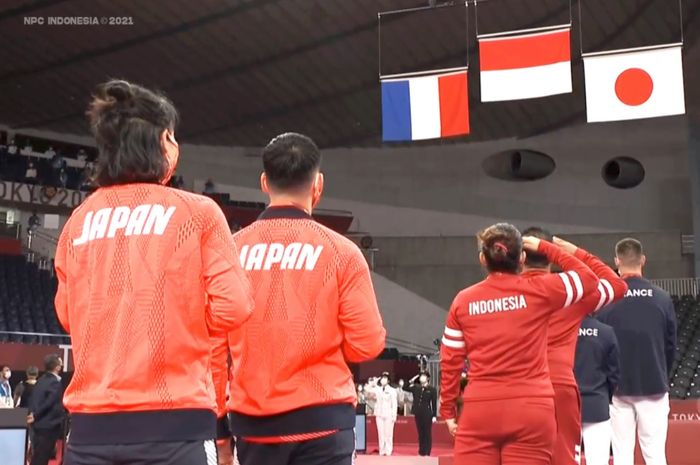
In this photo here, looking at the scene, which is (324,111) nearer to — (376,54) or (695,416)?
(376,54)

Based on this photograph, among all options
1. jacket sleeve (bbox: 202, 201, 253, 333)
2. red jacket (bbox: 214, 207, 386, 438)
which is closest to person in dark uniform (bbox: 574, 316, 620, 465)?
red jacket (bbox: 214, 207, 386, 438)

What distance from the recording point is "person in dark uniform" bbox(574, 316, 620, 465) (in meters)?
5.43

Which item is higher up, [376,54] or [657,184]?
[376,54]

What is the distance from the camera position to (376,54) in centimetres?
2395

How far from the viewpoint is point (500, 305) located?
3980 mm

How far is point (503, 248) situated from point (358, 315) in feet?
4.48

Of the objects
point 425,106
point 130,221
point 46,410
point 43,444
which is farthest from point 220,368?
point 425,106

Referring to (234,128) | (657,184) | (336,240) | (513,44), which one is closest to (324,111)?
(234,128)

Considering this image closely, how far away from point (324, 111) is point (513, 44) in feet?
52.5

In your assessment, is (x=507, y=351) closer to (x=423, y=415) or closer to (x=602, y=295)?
(x=602, y=295)

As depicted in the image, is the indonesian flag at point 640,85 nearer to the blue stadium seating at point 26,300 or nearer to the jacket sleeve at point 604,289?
the jacket sleeve at point 604,289

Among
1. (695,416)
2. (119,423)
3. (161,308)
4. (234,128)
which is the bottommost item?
(695,416)
